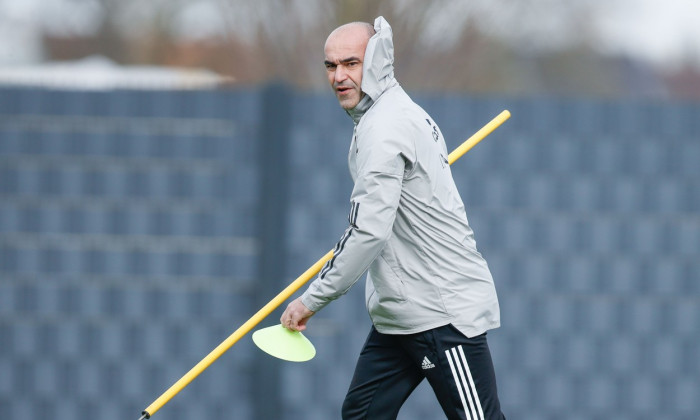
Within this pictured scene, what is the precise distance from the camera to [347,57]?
371 cm

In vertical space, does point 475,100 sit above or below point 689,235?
above

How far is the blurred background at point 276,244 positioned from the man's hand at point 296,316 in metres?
2.12

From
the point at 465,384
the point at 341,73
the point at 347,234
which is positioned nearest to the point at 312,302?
the point at 347,234

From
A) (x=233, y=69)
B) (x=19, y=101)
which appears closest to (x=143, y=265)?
(x=19, y=101)

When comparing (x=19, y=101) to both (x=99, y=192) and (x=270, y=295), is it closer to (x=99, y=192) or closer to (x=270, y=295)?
(x=99, y=192)

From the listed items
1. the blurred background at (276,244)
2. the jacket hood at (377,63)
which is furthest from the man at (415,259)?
the blurred background at (276,244)

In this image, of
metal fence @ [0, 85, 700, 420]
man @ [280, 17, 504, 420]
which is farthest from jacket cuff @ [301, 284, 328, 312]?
metal fence @ [0, 85, 700, 420]

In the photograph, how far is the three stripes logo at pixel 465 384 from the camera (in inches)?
148

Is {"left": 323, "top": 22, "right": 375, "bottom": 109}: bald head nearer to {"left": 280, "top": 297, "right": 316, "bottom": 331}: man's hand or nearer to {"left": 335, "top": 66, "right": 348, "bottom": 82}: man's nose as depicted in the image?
{"left": 335, "top": 66, "right": 348, "bottom": 82}: man's nose

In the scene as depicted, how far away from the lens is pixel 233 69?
11.9m

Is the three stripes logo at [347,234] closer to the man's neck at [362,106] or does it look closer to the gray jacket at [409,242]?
the gray jacket at [409,242]

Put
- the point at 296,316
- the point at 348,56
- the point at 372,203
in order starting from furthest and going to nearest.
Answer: the point at 296,316 → the point at 348,56 → the point at 372,203

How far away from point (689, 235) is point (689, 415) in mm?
998

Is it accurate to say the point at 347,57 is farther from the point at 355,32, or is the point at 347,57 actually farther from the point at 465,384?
the point at 465,384
